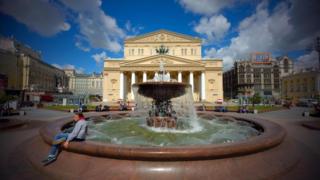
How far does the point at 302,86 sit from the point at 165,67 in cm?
4032

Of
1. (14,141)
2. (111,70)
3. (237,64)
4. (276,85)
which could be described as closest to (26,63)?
(111,70)

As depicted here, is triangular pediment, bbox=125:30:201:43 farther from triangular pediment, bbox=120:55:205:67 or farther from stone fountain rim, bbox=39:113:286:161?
stone fountain rim, bbox=39:113:286:161

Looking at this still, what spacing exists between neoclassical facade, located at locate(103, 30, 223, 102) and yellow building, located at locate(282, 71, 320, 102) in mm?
22595

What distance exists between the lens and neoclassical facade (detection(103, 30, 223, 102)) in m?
45.5

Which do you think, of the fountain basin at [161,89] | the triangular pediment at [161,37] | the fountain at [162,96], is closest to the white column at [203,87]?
the triangular pediment at [161,37]

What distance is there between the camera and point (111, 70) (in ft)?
160

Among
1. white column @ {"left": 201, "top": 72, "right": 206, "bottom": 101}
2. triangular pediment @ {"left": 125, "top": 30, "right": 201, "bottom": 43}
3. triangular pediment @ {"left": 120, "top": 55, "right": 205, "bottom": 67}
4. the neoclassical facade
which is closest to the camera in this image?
triangular pediment @ {"left": 120, "top": 55, "right": 205, "bottom": 67}

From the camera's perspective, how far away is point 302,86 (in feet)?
167

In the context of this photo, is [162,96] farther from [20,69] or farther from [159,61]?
[20,69]

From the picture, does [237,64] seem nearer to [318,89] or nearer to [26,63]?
[318,89]

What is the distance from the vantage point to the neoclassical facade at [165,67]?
45.5 m

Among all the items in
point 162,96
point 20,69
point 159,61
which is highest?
point 159,61

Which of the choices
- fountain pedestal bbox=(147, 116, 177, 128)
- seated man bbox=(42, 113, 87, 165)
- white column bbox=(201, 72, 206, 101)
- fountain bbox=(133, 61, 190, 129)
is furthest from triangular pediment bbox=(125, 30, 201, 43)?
seated man bbox=(42, 113, 87, 165)

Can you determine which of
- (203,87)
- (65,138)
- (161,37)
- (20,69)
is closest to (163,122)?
(65,138)
